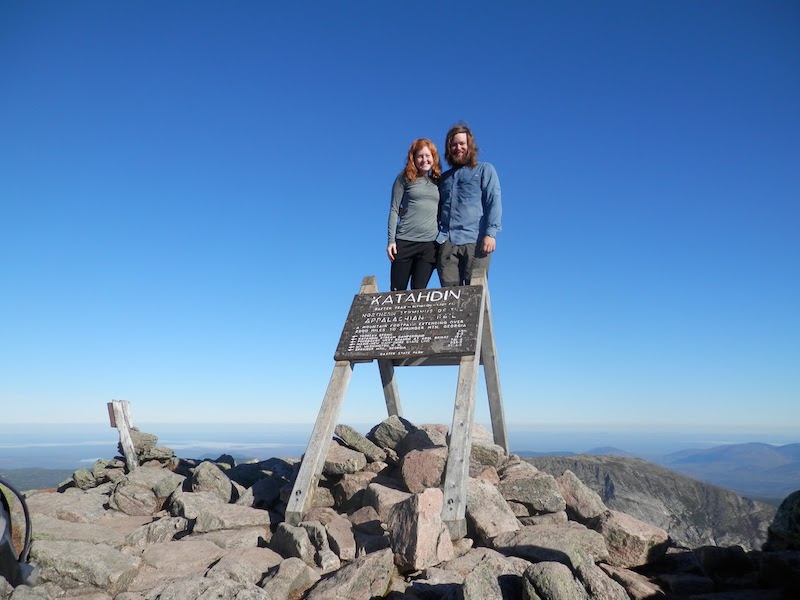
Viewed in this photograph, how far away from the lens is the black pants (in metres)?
9.18

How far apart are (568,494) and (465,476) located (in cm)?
244

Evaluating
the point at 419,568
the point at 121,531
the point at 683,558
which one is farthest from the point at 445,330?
the point at 121,531

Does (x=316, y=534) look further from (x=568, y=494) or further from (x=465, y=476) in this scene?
(x=568, y=494)

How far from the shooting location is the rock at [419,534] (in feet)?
18.1

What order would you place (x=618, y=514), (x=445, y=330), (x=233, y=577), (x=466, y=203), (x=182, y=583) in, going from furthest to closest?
(x=466, y=203), (x=445, y=330), (x=618, y=514), (x=233, y=577), (x=182, y=583)

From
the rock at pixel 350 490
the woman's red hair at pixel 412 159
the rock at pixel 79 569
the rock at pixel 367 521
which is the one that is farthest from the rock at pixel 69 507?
the woman's red hair at pixel 412 159

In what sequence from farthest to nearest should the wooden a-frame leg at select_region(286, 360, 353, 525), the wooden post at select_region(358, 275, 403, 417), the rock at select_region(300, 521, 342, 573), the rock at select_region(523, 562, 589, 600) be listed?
the wooden post at select_region(358, 275, 403, 417) < the wooden a-frame leg at select_region(286, 360, 353, 525) < the rock at select_region(300, 521, 342, 573) < the rock at select_region(523, 562, 589, 600)

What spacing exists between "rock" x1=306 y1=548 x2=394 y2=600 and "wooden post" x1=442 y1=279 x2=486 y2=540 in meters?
1.05

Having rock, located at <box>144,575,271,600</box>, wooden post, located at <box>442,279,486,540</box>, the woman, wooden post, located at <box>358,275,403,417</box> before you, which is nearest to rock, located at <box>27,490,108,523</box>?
rock, located at <box>144,575,271,600</box>

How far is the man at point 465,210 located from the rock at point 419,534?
13.8ft

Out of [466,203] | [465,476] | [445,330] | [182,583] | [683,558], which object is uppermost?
[466,203]

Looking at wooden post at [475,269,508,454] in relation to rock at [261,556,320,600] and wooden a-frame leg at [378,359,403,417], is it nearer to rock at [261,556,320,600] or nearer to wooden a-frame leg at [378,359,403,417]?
wooden a-frame leg at [378,359,403,417]

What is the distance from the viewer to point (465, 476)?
257 inches

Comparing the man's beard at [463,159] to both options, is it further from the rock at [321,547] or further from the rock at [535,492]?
the rock at [321,547]
